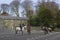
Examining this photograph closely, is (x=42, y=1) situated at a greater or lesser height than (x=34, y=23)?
greater

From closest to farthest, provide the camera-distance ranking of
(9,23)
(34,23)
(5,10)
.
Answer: (34,23)
(9,23)
(5,10)

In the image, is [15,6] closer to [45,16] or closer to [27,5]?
[27,5]

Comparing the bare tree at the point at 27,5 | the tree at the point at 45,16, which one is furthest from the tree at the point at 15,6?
the tree at the point at 45,16

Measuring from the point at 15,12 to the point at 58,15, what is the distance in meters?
37.5

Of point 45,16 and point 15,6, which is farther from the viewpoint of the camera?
point 15,6

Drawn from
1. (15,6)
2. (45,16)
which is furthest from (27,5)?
(45,16)

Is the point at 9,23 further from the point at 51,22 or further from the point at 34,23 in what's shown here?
the point at 51,22

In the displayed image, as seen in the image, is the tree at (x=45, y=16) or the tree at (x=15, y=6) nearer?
the tree at (x=45, y=16)

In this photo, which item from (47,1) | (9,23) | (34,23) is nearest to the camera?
(34,23)

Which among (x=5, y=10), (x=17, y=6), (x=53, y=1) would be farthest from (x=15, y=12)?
(x=53, y=1)

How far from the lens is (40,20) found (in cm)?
6581

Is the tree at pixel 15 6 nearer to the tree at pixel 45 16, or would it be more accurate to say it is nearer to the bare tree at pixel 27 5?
the bare tree at pixel 27 5

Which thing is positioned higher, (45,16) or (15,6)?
(15,6)

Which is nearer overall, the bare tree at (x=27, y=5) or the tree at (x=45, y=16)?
the tree at (x=45, y=16)
